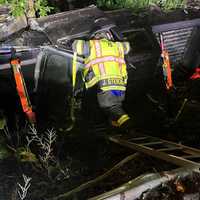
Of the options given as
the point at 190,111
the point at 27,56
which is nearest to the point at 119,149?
the point at 190,111

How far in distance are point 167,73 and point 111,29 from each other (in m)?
1.24

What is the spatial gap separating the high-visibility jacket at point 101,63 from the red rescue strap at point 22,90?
2.57 ft

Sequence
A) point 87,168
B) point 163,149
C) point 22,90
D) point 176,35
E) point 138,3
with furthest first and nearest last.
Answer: point 138,3, point 176,35, point 22,90, point 87,168, point 163,149

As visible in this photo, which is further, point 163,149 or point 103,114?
point 103,114

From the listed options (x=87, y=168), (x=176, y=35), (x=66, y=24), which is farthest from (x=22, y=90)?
(x=176, y=35)

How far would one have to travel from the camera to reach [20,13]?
234 inches

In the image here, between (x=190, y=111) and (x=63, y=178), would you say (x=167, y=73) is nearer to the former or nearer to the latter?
(x=190, y=111)

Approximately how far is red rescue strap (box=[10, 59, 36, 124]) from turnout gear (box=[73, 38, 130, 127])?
2.57 feet

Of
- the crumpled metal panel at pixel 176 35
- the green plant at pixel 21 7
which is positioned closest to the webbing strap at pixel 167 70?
the crumpled metal panel at pixel 176 35

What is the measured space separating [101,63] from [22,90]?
3.56 feet

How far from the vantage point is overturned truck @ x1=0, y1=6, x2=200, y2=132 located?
490 cm

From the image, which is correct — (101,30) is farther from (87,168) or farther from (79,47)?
(87,168)

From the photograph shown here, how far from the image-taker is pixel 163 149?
12.7 feet

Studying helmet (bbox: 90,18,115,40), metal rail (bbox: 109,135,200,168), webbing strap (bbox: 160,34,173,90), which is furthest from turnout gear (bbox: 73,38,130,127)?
webbing strap (bbox: 160,34,173,90)
